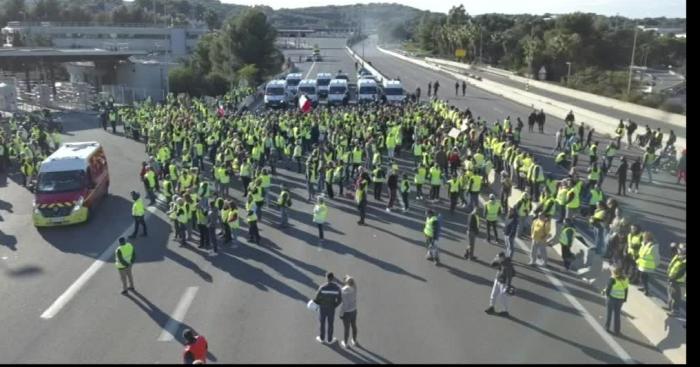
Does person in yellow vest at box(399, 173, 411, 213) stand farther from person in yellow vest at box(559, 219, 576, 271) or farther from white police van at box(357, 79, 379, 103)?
white police van at box(357, 79, 379, 103)

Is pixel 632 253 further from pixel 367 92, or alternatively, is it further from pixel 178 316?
pixel 367 92

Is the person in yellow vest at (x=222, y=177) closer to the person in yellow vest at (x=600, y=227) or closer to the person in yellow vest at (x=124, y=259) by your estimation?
the person in yellow vest at (x=124, y=259)

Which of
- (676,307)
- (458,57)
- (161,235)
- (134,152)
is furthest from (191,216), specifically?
(458,57)

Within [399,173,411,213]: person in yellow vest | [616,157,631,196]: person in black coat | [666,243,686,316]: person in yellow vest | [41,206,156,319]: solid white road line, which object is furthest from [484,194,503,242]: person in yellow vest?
[41,206,156,319]: solid white road line

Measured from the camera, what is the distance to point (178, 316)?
12.4 meters

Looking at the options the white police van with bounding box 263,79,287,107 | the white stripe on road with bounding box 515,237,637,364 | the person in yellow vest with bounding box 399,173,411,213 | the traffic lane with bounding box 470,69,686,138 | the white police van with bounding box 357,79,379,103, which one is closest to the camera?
the white stripe on road with bounding box 515,237,637,364

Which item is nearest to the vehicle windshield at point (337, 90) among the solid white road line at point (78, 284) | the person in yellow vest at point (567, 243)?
the solid white road line at point (78, 284)

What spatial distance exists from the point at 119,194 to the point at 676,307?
18979mm

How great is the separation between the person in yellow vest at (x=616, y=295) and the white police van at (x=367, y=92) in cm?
3420

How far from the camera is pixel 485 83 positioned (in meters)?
64.8

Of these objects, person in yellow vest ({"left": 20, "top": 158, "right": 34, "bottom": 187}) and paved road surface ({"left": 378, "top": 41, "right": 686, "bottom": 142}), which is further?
paved road surface ({"left": 378, "top": 41, "right": 686, "bottom": 142})

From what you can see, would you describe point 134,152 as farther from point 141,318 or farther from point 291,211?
point 141,318

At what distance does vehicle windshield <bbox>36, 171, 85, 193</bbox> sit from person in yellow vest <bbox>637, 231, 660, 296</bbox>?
1637cm

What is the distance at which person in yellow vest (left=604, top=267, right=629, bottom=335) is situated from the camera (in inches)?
440
